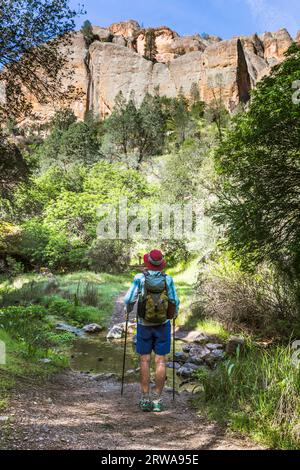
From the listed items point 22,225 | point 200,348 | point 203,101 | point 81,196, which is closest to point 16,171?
point 200,348

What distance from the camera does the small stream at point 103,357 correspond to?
7.72m

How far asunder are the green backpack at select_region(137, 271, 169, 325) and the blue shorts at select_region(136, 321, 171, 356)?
0.14 metres

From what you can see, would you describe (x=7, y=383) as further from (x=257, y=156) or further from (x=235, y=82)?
(x=235, y=82)

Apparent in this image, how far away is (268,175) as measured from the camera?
29.9 ft

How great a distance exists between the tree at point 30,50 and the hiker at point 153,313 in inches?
190

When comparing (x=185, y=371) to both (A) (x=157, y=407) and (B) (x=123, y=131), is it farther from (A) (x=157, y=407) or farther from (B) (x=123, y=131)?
(B) (x=123, y=131)

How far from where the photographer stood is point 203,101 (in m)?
75.5

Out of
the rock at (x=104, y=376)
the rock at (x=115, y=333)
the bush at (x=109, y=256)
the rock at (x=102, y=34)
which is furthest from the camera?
the rock at (x=102, y=34)

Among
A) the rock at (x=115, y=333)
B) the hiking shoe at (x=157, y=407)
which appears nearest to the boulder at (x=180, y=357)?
the rock at (x=115, y=333)

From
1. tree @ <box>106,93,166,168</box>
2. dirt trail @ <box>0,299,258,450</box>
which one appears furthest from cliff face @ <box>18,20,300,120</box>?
dirt trail @ <box>0,299,258,450</box>

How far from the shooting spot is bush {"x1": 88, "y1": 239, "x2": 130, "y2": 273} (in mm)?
23859

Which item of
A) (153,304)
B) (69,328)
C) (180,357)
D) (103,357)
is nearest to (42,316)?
(69,328)

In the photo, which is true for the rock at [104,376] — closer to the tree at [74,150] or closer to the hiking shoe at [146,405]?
the hiking shoe at [146,405]

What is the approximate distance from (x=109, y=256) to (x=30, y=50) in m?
17.4
